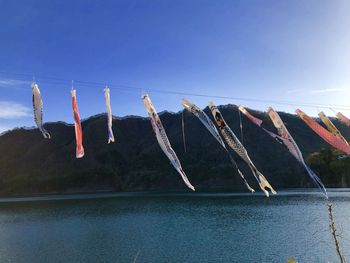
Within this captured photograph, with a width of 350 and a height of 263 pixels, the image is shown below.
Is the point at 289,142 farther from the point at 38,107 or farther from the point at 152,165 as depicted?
the point at 152,165

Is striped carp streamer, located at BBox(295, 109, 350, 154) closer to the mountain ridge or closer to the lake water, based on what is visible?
the lake water

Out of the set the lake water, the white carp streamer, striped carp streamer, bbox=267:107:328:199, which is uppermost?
the white carp streamer

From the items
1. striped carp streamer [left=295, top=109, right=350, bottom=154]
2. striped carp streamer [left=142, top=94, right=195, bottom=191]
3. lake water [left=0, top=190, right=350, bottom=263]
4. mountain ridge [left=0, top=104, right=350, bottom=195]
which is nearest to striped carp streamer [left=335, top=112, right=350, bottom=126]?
striped carp streamer [left=295, top=109, right=350, bottom=154]

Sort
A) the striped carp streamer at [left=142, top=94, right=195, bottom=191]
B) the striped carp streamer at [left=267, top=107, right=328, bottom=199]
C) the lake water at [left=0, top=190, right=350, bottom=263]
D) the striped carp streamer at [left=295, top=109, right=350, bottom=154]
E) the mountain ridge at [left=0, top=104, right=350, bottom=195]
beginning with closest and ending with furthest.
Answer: the striped carp streamer at [left=295, top=109, right=350, bottom=154] → the striped carp streamer at [left=267, top=107, right=328, bottom=199] → the striped carp streamer at [left=142, top=94, right=195, bottom=191] → the lake water at [left=0, top=190, right=350, bottom=263] → the mountain ridge at [left=0, top=104, right=350, bottom=195]

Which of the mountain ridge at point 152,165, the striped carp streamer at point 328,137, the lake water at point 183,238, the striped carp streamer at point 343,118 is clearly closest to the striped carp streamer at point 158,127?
the striped carp streamer at point 328,137

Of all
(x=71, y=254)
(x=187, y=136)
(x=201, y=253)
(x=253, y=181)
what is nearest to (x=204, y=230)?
(x=201, y=253)

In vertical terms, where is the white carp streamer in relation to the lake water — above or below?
above

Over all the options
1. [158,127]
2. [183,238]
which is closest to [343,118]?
[158,127]

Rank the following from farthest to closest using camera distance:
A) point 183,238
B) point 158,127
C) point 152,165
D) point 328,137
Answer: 1. point 152,165
2. point 183,238
3. point 158,127
4. point 328,137

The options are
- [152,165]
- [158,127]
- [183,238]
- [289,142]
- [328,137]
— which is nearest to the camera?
[328,137]

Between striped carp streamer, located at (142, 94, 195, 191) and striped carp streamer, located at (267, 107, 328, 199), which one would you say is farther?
striped carp streamer, located at (142, 94, 195, 191)

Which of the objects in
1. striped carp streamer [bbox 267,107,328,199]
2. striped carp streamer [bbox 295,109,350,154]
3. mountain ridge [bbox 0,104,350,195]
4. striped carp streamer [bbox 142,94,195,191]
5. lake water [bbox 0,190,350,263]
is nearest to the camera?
striped carp streamer [bbox 295,109,350,154]

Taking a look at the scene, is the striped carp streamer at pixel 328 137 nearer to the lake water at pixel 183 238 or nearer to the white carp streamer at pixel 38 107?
the white carp streamer at pixel 38 107

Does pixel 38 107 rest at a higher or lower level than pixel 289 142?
higher
